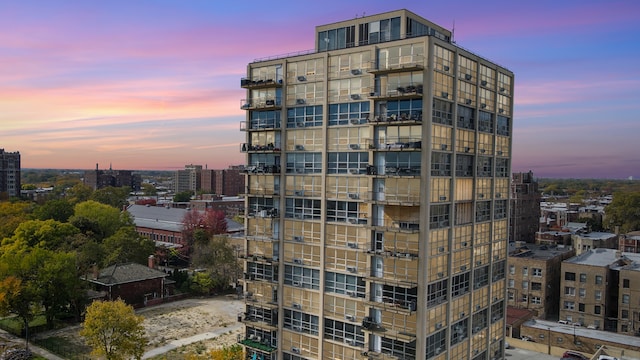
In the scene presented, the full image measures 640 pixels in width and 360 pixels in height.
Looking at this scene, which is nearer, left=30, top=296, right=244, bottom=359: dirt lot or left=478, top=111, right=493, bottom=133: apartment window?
left=478, top=111, right=493, bottom=133: apartment window

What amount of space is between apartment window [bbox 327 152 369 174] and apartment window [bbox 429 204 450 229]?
6.52m

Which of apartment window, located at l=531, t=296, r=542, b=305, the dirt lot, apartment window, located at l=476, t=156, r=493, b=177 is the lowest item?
the dirt lot

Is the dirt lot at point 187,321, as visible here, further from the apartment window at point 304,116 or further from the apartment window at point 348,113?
the apartment window at point 348,113

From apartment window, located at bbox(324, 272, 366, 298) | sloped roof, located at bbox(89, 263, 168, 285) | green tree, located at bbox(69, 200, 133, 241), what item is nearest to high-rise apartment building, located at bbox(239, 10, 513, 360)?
apartment window, located at bbox(324, 272, 366, 298)

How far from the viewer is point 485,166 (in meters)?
46.2

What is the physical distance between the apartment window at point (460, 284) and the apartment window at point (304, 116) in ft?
58.3

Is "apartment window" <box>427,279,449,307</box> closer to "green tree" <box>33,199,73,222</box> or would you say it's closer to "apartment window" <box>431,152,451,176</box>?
"apartment window" <box>431,152,451,176</box>

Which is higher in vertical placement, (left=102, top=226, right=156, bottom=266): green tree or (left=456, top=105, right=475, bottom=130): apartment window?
(left=456, top=105, right=475, bottom=130): apartment window

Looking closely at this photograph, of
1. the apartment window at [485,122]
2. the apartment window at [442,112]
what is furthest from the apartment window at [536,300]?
the apartment window at [442,112]

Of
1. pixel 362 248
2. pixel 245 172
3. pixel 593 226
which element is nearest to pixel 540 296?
pixel 362 248

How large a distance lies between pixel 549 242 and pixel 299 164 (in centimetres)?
7693

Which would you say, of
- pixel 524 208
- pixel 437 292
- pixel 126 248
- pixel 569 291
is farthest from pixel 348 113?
pixel 524 208

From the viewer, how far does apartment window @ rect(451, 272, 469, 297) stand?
4222 cm

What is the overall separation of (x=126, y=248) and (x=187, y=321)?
2408 centimetres
